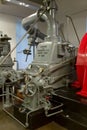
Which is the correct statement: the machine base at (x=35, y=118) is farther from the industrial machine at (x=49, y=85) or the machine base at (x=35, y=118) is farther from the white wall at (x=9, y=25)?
the white wall at (x=9, y=25)

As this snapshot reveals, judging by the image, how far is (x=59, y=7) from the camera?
5.02 m

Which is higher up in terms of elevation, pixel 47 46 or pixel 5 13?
pixel 5 13

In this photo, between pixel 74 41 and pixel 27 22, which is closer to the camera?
pixel 27 22

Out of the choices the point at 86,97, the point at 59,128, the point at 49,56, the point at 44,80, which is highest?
the point at 49,56

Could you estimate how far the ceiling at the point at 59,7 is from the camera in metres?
4.56

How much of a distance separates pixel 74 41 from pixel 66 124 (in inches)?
139

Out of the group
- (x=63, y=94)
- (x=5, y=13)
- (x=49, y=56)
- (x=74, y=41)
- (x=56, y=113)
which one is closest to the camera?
(x=56, y=113)

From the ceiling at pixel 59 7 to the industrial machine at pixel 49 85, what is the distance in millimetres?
1525

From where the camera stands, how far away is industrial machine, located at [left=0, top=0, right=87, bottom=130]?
7.11ft

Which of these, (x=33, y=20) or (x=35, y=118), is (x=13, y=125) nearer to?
(x=35, y=118)

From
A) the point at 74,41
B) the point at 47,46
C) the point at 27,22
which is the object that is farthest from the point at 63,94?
the point at 74,41

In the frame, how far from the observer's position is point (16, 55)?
5.91m

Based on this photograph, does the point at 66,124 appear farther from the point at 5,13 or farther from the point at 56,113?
the point at 5,13

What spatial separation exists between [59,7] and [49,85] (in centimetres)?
365
